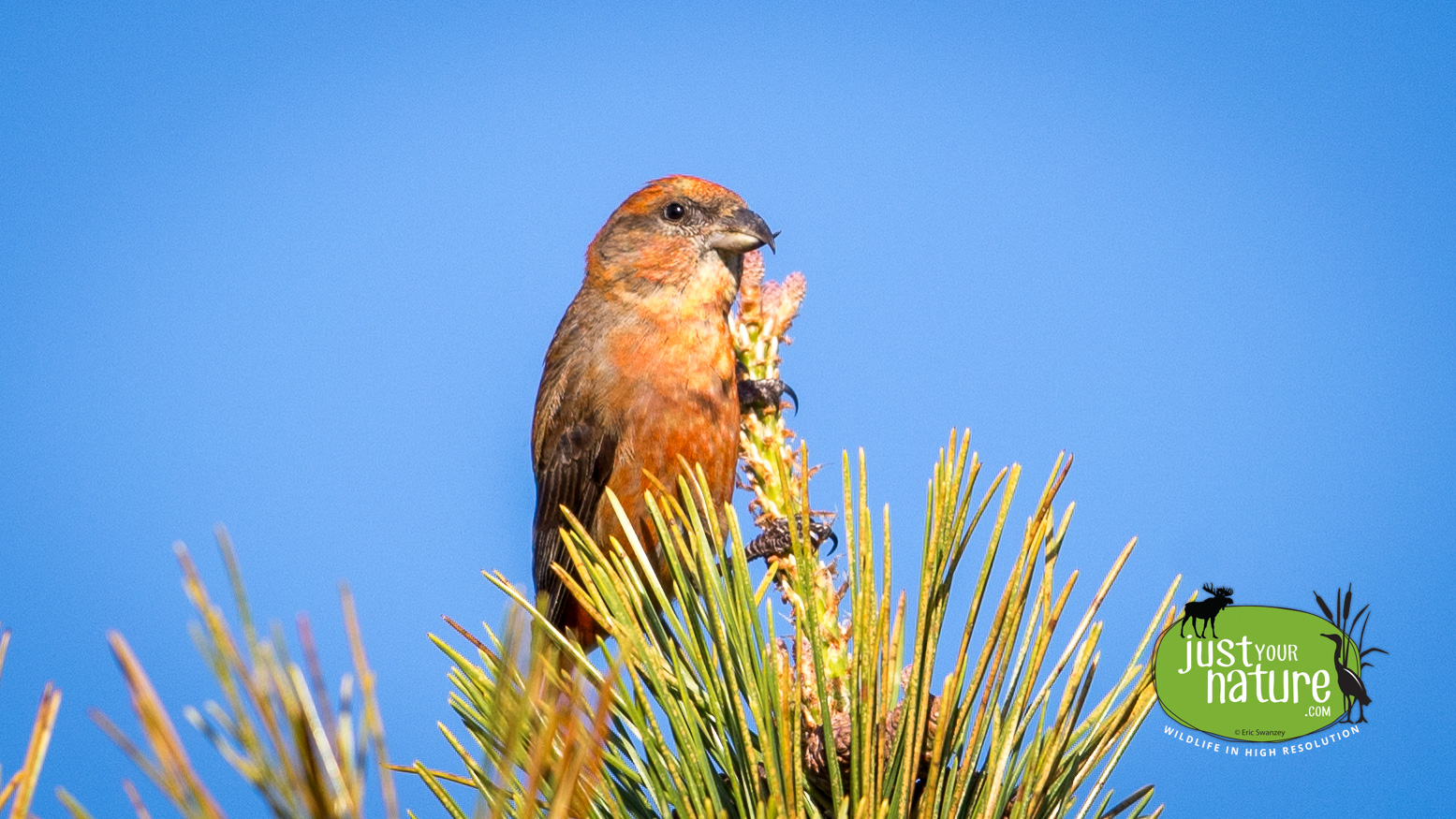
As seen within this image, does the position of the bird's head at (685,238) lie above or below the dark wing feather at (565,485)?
above

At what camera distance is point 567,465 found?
3379 mm

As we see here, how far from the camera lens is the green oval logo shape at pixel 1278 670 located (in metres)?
1.90

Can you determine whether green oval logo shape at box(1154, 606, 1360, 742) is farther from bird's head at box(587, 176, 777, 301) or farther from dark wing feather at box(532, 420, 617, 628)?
dark wing feather at box(532, 420, 617, 628)

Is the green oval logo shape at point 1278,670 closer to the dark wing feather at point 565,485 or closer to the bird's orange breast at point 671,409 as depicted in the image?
the bird's orange breast at point 671,409

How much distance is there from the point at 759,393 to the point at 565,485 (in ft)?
4.26

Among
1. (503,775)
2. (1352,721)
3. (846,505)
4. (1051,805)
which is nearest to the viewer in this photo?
→ (503,775)

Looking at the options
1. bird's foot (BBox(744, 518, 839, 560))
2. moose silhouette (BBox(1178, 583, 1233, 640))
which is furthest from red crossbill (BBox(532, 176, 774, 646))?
moose silhouette (BBox(1178, 583, 1233, 640))

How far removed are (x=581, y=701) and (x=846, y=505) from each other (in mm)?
564

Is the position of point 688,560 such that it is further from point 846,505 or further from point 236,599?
point 236,599

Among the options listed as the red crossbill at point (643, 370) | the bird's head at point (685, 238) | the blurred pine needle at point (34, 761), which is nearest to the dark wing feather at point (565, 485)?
the red crossbill at point (643, 370)

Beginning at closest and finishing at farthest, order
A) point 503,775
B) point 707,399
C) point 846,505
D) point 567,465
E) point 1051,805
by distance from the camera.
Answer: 1. point 503,775
2. point 846,505
3. point 1051,805
4. point 707,399
5. point 567,465

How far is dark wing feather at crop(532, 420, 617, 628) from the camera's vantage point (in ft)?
10.7

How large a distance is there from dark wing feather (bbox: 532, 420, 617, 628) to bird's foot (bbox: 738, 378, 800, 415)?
0.95m

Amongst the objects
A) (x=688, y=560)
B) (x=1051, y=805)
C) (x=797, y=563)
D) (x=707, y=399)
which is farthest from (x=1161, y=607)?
(x=707, y=399)
